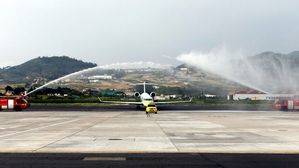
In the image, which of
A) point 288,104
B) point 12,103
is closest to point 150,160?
point 288,104

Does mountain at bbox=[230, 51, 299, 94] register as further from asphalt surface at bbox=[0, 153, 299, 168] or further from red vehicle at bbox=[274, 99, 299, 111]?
asphalt surface at bbox=[0, 153, 299, 168]

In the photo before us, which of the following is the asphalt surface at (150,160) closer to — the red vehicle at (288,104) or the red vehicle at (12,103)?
the red vehicle at (288,104)

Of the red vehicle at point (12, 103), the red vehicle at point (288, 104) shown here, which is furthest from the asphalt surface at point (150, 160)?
the red vehicle at point (12, 103)

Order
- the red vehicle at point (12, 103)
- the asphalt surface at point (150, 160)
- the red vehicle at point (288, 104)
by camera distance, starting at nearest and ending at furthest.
Answer: the asphalt surface at point (150, 160) < the red vehicle at point (288, 104) < the red vehicle at point (12, 103)

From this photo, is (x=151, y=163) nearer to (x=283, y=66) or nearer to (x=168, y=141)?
(x=168, y=141)

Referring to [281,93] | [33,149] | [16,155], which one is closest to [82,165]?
[16,155]

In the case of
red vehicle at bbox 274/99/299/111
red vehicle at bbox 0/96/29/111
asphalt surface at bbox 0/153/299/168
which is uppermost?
red vehicle at bbox 0/96/29/111

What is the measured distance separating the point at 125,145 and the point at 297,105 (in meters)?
78.7

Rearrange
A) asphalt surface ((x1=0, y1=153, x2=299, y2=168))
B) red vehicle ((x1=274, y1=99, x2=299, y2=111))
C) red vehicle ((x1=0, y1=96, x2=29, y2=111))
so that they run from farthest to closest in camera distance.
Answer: red vehicle ((x1=0, y1=96, x2=29, y2=111)) < red vehicle ((x1=274, y1=99, x2=299, y2=111)) < asphalt surface ((x1=0, y1=153, x2=299, y2=168))

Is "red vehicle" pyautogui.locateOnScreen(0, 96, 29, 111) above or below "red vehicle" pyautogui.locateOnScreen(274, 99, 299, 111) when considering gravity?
above

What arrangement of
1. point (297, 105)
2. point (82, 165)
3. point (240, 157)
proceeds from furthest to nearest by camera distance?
point (297, 105) → point (240, 157) → point (82, 165)

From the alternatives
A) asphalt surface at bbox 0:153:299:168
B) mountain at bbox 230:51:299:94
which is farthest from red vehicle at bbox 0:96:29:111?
asphalt surface at bbox 0:153:299:168

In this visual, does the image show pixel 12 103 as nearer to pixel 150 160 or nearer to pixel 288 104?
pixel 288 104

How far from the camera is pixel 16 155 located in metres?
21.7
